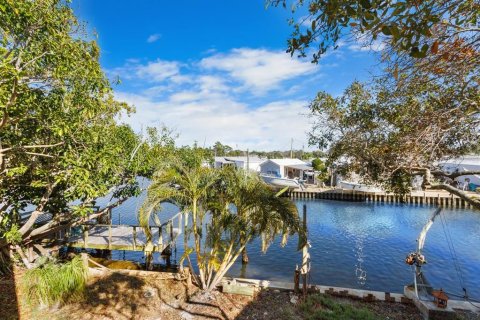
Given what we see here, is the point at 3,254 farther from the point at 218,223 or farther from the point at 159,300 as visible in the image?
the point at 218,223

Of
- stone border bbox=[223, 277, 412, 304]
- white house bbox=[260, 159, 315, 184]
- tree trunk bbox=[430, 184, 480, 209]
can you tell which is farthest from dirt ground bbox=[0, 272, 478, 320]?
white house bbox=[260, 159, 315, 184]

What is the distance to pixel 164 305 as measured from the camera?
8.12 metres

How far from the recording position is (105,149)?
758 cm

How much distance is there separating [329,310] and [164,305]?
466cm

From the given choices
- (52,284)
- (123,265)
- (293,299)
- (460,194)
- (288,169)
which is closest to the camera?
(460,194)

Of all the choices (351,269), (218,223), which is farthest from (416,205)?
(218,223)

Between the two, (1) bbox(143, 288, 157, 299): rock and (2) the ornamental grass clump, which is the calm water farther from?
(2) the ornamental grass clump

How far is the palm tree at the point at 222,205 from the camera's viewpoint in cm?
874

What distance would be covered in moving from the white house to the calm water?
59.7 ft

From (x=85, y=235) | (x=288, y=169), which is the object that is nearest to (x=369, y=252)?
(x=85, y=235)

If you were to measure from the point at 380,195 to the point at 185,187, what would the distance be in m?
34.7

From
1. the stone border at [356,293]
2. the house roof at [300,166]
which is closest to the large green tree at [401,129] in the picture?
the stone border at [356,293]

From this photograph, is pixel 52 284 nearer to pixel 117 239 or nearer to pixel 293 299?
pixel 117 239

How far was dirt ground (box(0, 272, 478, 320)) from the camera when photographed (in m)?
7.52
